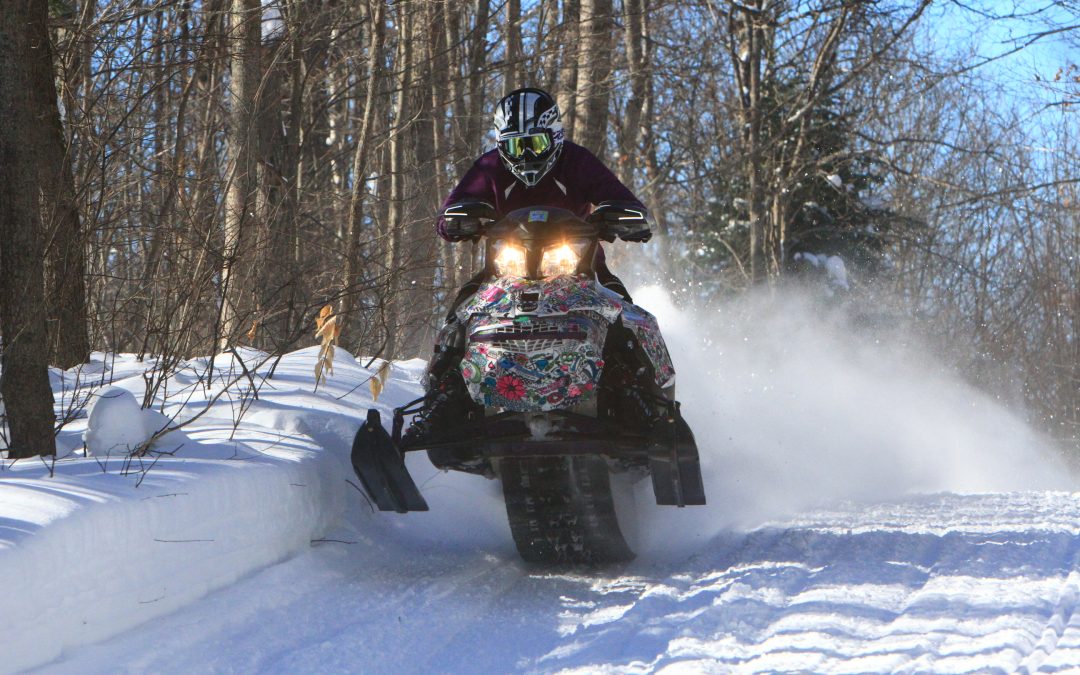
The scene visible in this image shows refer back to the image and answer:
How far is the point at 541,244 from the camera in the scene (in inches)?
219

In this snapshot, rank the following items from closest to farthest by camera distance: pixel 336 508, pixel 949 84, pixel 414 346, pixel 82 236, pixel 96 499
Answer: pixel 96 499 < pixel 82 236 < pixel 336 508 < pixel 414 346 < pixel 949 84

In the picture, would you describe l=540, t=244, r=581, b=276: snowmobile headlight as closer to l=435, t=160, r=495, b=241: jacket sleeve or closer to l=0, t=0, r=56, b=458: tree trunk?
l=435, t=160, r=495, b=241: jacket sleeve

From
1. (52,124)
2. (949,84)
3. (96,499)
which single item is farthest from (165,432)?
(949,84)

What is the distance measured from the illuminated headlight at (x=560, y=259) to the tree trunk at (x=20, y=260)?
241 cm

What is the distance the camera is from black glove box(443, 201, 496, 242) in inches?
234

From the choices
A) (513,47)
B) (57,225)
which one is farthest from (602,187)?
(513,47)

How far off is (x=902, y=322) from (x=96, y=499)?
2077 cm

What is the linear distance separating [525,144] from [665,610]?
9.01ft

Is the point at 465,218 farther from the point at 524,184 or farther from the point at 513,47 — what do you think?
the point at 513,47

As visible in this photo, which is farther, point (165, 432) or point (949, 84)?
point (949, 84)

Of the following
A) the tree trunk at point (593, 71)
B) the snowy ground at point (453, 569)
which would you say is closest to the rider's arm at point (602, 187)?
the snowy ground at point (453, 569)

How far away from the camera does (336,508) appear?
20.7 ft

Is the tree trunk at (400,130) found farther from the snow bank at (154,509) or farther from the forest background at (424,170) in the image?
the snow bank at (154,509)

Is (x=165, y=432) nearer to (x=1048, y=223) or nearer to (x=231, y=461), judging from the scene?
(x=231, y=461)
